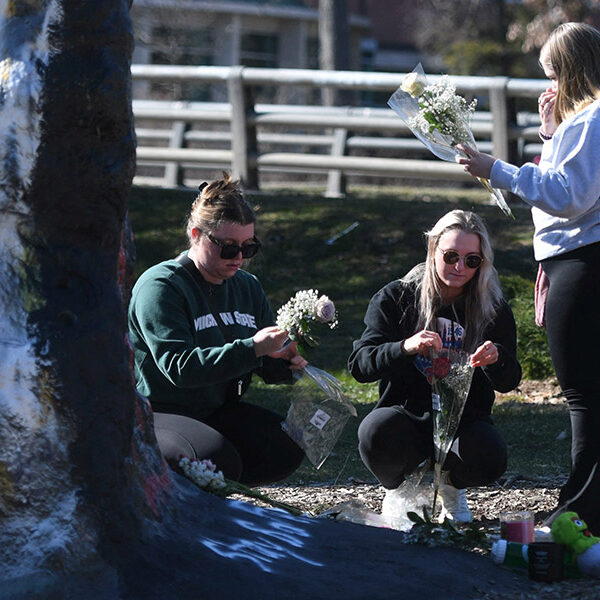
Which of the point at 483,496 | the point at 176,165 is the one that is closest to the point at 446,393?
the point at 483,496

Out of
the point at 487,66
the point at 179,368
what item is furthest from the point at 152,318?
the point at 487,66

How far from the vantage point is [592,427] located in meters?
4.62

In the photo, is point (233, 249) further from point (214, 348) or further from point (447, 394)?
point (447, 394)

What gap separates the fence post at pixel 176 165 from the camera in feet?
46.4

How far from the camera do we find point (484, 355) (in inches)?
182

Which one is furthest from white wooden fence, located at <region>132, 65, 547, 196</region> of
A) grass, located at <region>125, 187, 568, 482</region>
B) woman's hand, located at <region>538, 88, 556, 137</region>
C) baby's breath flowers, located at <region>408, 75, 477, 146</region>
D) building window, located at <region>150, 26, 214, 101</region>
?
building window, located at <region>150, 26, 214, 101</region>

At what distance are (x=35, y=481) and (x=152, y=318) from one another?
122 centimetres

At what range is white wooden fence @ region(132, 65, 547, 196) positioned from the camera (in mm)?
11078

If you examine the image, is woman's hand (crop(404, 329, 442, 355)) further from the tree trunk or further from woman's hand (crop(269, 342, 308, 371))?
the tree trunk

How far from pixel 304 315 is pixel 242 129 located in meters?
7.86

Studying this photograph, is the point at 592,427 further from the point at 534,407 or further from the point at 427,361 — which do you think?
the point at 534,407

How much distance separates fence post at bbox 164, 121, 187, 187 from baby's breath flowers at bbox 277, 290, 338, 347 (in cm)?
954

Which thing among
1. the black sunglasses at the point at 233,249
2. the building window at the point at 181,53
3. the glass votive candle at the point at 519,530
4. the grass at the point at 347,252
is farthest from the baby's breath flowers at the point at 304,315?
the building window at the point at 181,53

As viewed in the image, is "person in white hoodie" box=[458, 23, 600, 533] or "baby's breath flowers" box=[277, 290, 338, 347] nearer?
"person in white hoodie" box=[458, 23, 600, 533]
